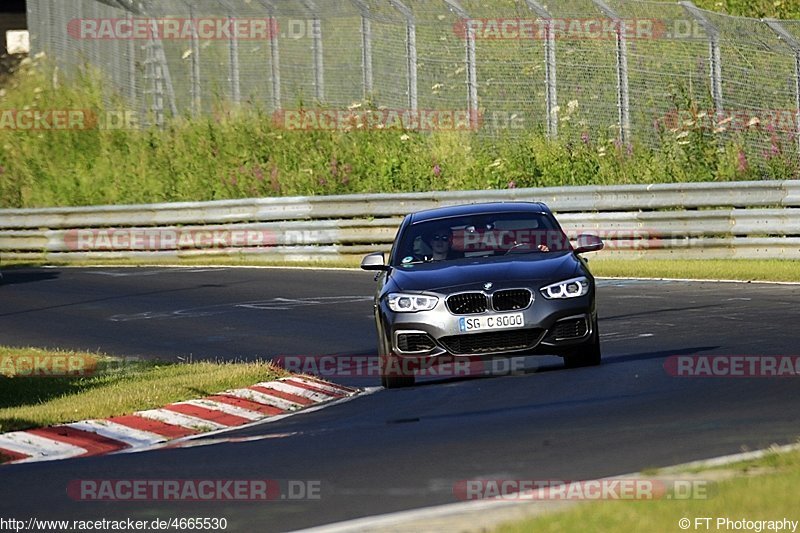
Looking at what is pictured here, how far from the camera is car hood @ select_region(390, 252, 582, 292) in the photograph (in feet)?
42.4

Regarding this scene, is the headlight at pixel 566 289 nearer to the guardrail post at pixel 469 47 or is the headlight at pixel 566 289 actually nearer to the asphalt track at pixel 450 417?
the asphalt track at pixel 450 417

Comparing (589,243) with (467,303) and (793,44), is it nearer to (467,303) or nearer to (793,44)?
(467,303)

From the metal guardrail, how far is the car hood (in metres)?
10.7

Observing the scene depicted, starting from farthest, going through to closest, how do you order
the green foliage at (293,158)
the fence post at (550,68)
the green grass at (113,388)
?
the green foliage at (293,158), the fence post at (550,68), the green grass at (113,388)

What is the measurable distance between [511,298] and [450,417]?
1977 mm

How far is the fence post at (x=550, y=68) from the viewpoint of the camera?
29547mm

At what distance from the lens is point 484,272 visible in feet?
42.9

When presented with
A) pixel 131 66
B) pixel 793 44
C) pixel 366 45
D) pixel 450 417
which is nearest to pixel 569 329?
pixel 450 417

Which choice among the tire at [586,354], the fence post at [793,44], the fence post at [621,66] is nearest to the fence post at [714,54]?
the fence post at [793,44]

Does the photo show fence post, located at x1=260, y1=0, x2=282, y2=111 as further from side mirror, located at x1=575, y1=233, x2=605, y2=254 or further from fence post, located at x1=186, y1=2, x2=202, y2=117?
side mirror, located at x1=575, y1=233, x2=605, y2=254

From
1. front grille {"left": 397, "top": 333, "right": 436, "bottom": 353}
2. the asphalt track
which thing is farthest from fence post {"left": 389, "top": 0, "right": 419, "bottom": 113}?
front grille {"left": 397, "top": 333, "right": 436, "bottom": 353}

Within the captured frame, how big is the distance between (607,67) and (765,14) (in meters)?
6.98

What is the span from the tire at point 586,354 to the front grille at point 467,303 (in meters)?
0.89

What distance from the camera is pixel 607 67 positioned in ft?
97.2
